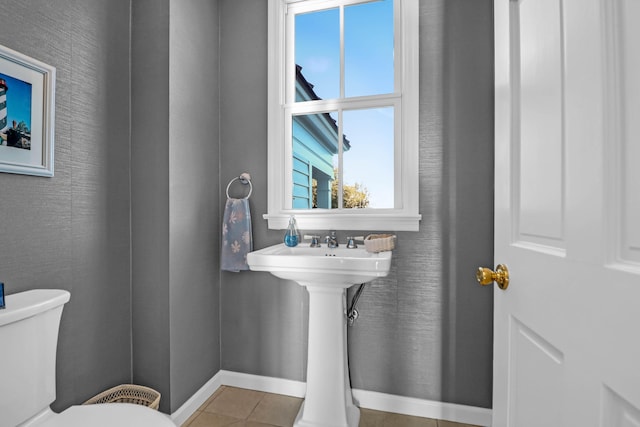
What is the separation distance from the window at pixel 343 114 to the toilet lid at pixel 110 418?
1147mm

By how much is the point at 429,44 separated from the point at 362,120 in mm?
534

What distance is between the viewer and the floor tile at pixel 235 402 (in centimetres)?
181

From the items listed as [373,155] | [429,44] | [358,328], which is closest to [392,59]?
[429,44]

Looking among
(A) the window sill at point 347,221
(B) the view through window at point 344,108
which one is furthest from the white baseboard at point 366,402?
(B) the view through window at point 344,108

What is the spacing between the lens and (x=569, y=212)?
0.59 meters

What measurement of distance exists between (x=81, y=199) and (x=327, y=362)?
1380 mm

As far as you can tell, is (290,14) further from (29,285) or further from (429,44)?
(29,285)

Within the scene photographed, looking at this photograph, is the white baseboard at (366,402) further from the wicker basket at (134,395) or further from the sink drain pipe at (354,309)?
the sink drain pipe at (354,309)

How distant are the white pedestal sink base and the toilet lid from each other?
73 centimetres

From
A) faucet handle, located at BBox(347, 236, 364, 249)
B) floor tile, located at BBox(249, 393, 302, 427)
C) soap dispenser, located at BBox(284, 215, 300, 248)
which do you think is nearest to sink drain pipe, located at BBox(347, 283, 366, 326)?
faucet handle, located at BBox(347, 236, 364, 249)

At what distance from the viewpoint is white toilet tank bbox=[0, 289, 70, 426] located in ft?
3.26

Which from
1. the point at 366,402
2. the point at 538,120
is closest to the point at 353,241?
the point at 366,402

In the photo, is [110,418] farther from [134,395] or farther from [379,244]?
[379,244]

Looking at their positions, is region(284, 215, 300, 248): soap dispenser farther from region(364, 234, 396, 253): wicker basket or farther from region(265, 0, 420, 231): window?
region(364, 234, 396, 253): wicker basket
